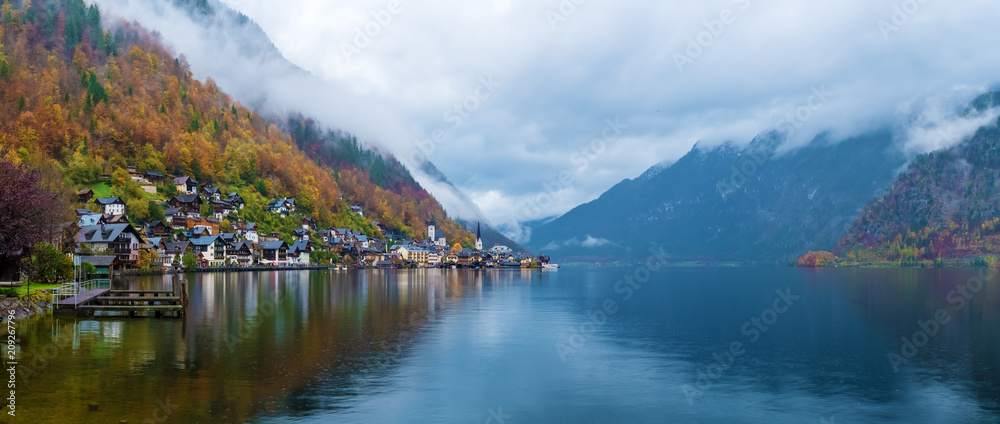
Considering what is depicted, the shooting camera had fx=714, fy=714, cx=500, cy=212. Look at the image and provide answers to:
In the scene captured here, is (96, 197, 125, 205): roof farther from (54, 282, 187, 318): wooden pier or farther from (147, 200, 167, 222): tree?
(54, 282, 187, 318): wooden pier

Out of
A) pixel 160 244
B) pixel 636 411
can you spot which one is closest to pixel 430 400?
pixel 636 411

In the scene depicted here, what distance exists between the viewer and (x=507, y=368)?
38719 mm

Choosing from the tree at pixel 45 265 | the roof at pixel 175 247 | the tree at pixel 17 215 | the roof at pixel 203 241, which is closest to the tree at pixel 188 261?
the roof at pixel 175 247

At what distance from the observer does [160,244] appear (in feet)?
541

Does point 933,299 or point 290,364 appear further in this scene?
point 933,299

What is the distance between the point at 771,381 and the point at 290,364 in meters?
24.0

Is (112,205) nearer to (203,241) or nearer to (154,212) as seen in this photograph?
A: (154,212)

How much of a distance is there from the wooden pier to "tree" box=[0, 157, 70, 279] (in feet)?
20.0

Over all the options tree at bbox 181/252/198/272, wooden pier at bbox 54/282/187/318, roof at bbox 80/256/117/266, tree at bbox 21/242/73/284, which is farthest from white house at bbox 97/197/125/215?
wooden pier at bbox 54/282/187/318

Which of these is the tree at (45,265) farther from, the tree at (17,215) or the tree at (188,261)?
the tree at (188,261)

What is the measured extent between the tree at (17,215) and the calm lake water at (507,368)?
9625mm

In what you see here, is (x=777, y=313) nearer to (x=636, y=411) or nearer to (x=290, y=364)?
(x=636, y=411)

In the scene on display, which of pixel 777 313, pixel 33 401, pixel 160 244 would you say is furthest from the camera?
pixel 160 244

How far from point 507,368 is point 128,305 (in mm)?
38783
